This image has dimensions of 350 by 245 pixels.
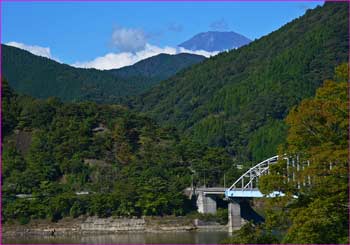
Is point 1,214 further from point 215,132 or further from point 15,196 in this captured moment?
point 215,132

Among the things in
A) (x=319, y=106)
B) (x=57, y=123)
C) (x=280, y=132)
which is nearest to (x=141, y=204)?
(x=57, y=123)

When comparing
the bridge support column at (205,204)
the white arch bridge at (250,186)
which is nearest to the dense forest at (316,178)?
the white arch bridge at (250,186)

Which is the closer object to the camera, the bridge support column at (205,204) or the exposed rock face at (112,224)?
the exposed rock face at (112,224)

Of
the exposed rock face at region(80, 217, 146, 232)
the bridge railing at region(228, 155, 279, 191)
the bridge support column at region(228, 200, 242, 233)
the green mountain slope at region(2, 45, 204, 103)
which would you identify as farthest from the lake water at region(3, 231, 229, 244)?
the green mountain slope at region(2, 45, 204, 103)

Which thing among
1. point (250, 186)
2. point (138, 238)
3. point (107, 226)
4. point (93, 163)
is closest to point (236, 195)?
point (250, 186)

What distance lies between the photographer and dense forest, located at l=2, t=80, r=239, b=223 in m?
52.5

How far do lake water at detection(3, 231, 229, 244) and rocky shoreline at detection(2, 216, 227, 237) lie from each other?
147 cm

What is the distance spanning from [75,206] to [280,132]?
32.3m

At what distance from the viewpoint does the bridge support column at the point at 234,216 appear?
1967 inches

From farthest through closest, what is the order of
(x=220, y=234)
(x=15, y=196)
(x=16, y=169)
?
(x=16, y=169), (x=15, y=196), (x=220, y=234)

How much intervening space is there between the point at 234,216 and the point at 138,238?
7.80 meters

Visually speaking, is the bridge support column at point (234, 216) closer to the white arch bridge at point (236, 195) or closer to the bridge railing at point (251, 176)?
the white arch bridge at point (236, 195)

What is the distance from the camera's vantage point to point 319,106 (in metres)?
14.6

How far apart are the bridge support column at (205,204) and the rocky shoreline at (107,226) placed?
2.00m
